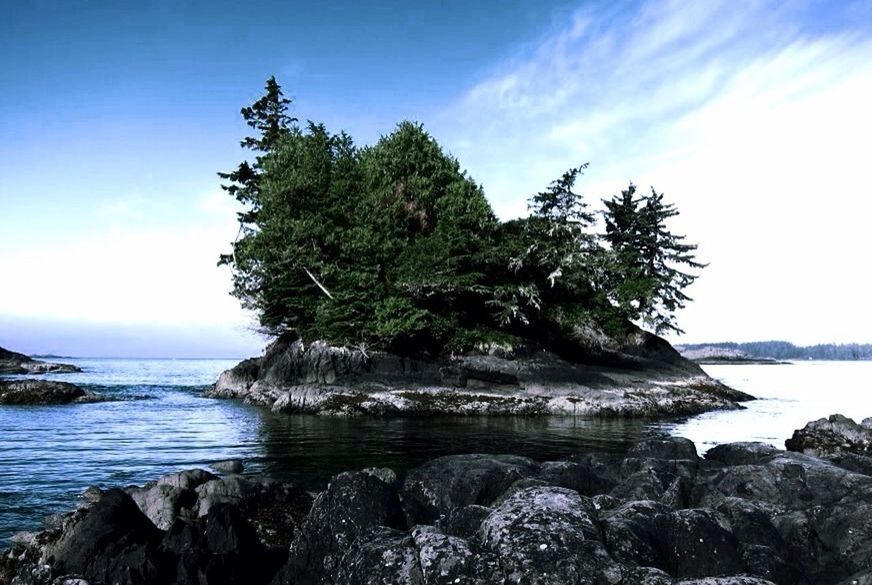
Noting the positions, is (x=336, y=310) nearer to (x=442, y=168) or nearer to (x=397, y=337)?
(x=397, y=337)

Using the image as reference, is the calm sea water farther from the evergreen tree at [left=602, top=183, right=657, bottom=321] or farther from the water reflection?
the evergreen tree at [left=602, top=183, right=657, bottom=321]

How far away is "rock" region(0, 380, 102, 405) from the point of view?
1608 inches

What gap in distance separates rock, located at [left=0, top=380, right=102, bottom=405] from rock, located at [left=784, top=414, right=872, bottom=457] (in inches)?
1732

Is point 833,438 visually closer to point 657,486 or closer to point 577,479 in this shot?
point 657,486

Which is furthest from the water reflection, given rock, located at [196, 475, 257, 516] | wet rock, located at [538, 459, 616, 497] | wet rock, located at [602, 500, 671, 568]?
wet rock, located at [602, 500, 671, 568]

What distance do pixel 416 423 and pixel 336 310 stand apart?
12427 mm

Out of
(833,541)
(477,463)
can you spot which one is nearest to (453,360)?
(477,463)

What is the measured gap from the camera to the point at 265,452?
2208 centimetres

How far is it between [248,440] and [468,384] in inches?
665

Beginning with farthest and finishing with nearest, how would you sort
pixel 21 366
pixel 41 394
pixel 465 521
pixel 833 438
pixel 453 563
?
pixel 21 366, pixel 41 394, pixel 833 438, pixel 465 521, pixel 453 563

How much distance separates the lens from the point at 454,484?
1249cm

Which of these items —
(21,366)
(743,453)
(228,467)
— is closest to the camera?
(228,467)

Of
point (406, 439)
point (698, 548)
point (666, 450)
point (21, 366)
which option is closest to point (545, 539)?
point (698, 548)

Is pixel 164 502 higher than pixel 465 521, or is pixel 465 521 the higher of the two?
pixel 465 521
